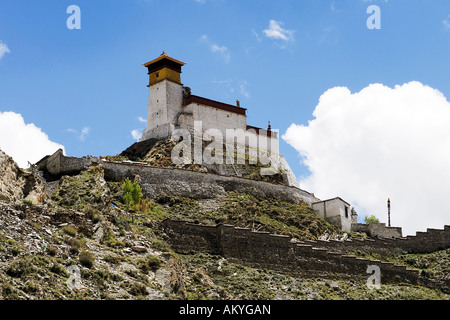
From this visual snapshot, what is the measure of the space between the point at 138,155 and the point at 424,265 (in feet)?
91.6

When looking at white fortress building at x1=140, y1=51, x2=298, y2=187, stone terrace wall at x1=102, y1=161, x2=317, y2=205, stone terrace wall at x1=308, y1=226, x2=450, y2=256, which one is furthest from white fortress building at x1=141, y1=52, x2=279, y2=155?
stone terrace wall at x1=308, y1=226, x2=450, y2=256

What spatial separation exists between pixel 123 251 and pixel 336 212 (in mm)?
30239

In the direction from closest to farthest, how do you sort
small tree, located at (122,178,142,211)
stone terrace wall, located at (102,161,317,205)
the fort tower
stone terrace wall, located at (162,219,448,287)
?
1. stone terrace wall, located at (162,219,448,287)
2. small tree, located at (122,178,142,211)
3. stone terrace wall, located at (102,161,317,205)
4. the fort tower

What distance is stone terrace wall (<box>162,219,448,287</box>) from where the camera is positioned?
4206 centimetres

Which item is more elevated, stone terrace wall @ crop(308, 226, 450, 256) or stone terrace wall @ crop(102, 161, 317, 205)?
stone terrace wall @ crop(102, 161, 317, 205)

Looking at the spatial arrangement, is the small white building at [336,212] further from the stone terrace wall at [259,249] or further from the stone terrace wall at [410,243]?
the stone terrace wall at [259,249]

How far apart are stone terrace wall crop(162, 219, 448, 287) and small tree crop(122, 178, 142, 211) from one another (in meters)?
5.21

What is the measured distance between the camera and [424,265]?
52000mm

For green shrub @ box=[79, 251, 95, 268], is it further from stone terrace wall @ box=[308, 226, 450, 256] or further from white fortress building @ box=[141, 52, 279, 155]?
white fortress building @ box=[141, 52, 279, 155]

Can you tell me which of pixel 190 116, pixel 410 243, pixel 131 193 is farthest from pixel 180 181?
pixel 410 243

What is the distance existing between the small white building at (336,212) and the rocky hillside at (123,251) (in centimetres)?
303
